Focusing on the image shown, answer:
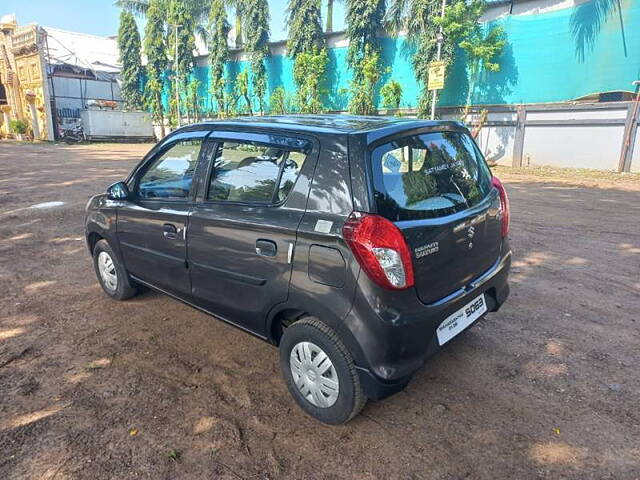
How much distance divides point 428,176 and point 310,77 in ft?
83.8

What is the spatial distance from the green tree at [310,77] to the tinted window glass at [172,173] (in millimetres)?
24007

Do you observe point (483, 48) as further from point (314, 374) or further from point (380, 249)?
point (314, 374)

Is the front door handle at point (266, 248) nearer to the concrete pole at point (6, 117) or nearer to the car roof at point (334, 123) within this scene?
the car roof at point (334, 123)

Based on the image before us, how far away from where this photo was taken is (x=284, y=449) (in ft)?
8.11

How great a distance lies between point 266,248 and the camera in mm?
2715

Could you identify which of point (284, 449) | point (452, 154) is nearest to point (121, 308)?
point (284, 449)

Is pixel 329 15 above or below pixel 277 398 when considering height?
above

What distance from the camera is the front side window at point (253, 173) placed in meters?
2.73

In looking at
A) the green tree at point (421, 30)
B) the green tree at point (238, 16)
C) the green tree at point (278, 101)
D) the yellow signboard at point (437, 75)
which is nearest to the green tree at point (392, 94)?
the green tree at point (421, 30)

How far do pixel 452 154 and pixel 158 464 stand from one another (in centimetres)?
256

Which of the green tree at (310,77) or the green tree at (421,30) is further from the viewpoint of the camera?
the green tree at (310,77)

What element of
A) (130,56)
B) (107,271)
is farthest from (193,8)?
(107,271)

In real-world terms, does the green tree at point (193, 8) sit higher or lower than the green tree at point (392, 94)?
higher

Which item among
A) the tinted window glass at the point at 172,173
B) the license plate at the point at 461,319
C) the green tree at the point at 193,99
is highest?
the green tree at the point at 193,99
